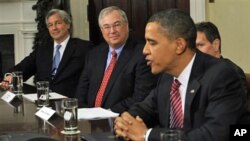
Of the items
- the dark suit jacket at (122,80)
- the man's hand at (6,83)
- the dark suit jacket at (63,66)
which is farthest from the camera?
the dark suit jacket at (63,66)

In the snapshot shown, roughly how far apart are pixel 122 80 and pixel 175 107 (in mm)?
973

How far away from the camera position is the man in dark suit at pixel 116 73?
9.42 ft

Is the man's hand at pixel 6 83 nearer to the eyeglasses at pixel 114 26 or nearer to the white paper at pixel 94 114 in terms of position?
the eyeglasses at pixel 114 26

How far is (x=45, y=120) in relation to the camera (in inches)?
87.4

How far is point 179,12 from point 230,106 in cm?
45

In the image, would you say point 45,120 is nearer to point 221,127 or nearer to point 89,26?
point 221,127

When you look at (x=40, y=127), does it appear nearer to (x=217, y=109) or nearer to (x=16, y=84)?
(x=217, y=109)

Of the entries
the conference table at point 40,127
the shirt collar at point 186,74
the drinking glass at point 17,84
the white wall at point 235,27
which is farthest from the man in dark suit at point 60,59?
the white wall at point 235,27

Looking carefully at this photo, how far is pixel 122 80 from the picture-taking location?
295 cm

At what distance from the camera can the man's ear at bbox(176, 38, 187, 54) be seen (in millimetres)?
1931

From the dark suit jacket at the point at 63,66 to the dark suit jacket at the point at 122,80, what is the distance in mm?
541

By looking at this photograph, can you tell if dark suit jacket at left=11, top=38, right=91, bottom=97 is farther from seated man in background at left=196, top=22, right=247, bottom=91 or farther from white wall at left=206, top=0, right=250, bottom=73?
white wall at left=206, top=0, right=250, bottom=73

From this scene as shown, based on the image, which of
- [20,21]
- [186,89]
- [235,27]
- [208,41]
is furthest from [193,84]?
[20,21]

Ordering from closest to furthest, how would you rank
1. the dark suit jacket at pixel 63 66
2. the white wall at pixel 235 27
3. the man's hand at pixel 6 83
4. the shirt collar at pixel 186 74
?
the shirt collar at pixel 186 74, the man's hand at pixel 6 83, the dark suit jacket at pixel 63 66, the white wall at pixel 235 27
